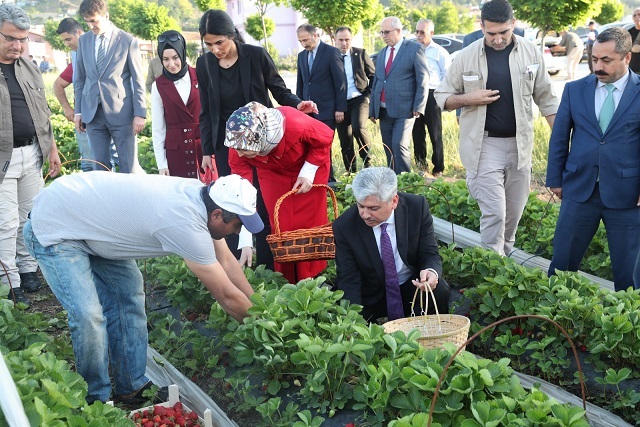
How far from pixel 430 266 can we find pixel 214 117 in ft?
6.63

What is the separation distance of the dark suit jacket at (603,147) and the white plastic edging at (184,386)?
2.49 metres

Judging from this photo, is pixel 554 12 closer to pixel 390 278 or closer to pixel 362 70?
pixel 362 70

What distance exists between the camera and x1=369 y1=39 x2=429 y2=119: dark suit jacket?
802cm

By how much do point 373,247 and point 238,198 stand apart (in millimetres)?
1276

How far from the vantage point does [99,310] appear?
3744 mm

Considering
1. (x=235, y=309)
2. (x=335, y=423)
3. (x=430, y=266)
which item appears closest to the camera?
(x=335, y=423)

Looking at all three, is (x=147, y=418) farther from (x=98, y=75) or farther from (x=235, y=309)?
(x=98, y=75)

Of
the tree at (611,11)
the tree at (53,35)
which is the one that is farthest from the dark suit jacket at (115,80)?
the tree at (53,35)

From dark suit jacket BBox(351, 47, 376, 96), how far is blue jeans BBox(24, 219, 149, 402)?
5.49m

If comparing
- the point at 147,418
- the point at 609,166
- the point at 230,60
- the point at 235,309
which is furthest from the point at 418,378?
the point at 230,60

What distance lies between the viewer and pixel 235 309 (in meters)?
3.67

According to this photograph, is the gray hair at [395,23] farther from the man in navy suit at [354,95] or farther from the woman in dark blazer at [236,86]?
the woman in dark blazer at [236,86]

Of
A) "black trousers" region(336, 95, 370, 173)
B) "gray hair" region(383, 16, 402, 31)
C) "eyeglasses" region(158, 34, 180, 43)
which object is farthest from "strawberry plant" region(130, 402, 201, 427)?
"black trousers" region(336, 95, 370, 173)

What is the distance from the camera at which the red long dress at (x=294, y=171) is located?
463 cm
